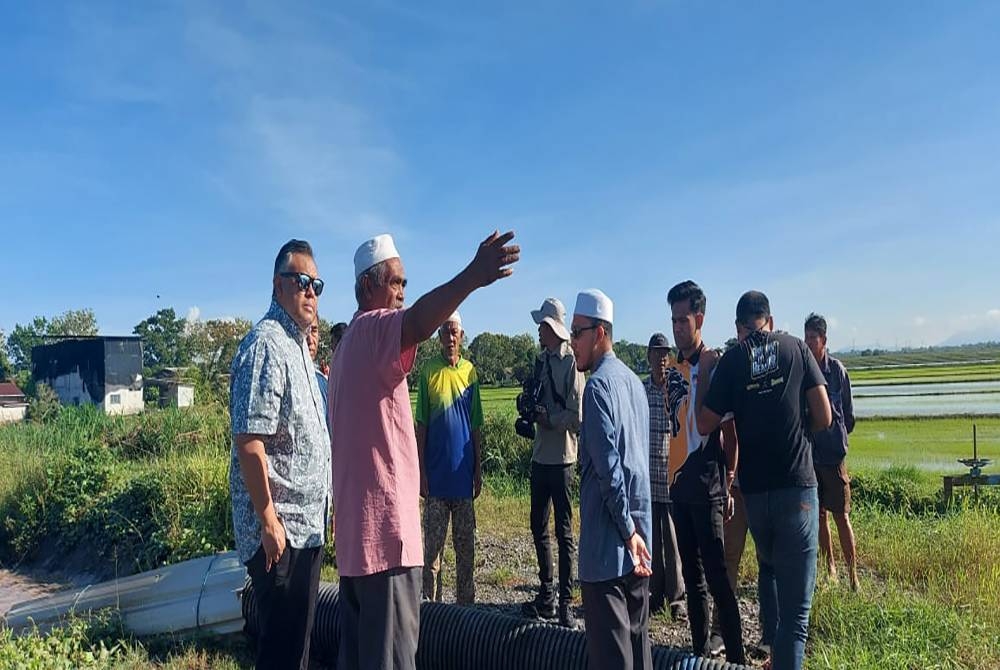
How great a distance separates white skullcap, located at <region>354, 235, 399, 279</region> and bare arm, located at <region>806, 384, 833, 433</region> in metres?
2.28

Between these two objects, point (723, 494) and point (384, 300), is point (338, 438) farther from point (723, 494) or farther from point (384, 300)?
point (723, 494)

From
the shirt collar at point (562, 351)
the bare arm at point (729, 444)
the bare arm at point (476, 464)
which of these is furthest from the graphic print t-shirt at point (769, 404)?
the bare arm at point (476, 464)

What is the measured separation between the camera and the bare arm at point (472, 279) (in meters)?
1.94

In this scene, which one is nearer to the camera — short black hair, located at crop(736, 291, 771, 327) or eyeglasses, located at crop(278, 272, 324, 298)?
eyeglasses, located at crop(278, 272, 324, 298)

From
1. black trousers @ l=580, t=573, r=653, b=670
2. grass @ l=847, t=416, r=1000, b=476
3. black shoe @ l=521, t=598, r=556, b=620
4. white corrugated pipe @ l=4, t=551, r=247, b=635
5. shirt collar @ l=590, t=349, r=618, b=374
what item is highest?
shirt collar @ l=590, t=349, r=618, b=374

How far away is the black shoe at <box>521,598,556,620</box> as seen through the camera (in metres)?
4.75

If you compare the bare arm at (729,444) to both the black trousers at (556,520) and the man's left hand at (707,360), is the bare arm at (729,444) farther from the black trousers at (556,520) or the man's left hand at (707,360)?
the black trousers at (556,520)

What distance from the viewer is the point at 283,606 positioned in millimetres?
2564

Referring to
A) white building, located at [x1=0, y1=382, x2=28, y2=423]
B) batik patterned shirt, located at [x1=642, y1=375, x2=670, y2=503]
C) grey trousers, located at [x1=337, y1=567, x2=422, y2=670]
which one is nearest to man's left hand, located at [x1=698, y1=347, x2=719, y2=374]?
batik patterned shirt, located at [x1=642, y1=375, x2=670, y2=503]

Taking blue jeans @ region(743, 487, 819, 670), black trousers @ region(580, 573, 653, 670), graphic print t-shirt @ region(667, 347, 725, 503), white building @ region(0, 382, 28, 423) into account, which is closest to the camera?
black trousers @ region(580, 573, 653, 670)

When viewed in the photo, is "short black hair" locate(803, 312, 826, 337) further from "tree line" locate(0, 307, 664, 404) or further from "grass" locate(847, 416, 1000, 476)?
"grass" locate(847, 416, 1000, 476)

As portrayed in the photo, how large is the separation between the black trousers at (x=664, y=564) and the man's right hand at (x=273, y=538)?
9.87ft

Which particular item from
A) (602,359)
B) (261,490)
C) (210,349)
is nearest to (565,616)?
(602,359)

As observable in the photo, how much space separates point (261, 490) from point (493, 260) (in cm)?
125
